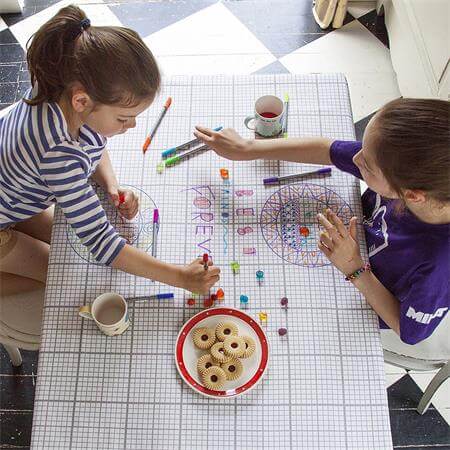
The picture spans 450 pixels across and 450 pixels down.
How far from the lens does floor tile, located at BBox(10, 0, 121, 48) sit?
2.61m

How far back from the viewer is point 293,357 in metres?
1.13

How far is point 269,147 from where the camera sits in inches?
53.7

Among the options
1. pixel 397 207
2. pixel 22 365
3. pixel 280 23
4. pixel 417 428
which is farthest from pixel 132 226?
pixel 280 23

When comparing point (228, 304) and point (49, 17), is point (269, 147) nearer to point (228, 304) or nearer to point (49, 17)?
point (228, 304)

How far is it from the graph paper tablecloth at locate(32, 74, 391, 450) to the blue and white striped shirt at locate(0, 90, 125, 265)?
83 millimetres

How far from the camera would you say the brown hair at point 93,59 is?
1094 mm

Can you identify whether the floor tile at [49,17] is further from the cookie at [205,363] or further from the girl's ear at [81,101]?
the cookie at [205,363]

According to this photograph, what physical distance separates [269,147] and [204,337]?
0.49m

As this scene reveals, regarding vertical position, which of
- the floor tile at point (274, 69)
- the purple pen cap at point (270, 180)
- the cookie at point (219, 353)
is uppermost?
the purple pen cap at point (270, 180)

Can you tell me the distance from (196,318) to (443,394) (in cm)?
105

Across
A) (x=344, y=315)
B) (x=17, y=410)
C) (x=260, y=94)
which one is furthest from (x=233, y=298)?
(x=17, y=410)

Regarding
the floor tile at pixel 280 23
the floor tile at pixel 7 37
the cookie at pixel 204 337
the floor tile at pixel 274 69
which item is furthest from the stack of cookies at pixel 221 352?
the floor tile at pixel 7 37

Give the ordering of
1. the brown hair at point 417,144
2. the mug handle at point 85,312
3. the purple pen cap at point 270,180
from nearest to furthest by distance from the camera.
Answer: the brown hair at point 417,144 → the mug handle at point 85,312 → the purple pen cap at point 270,180

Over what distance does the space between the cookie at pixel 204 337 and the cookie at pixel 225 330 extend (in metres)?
0.01
